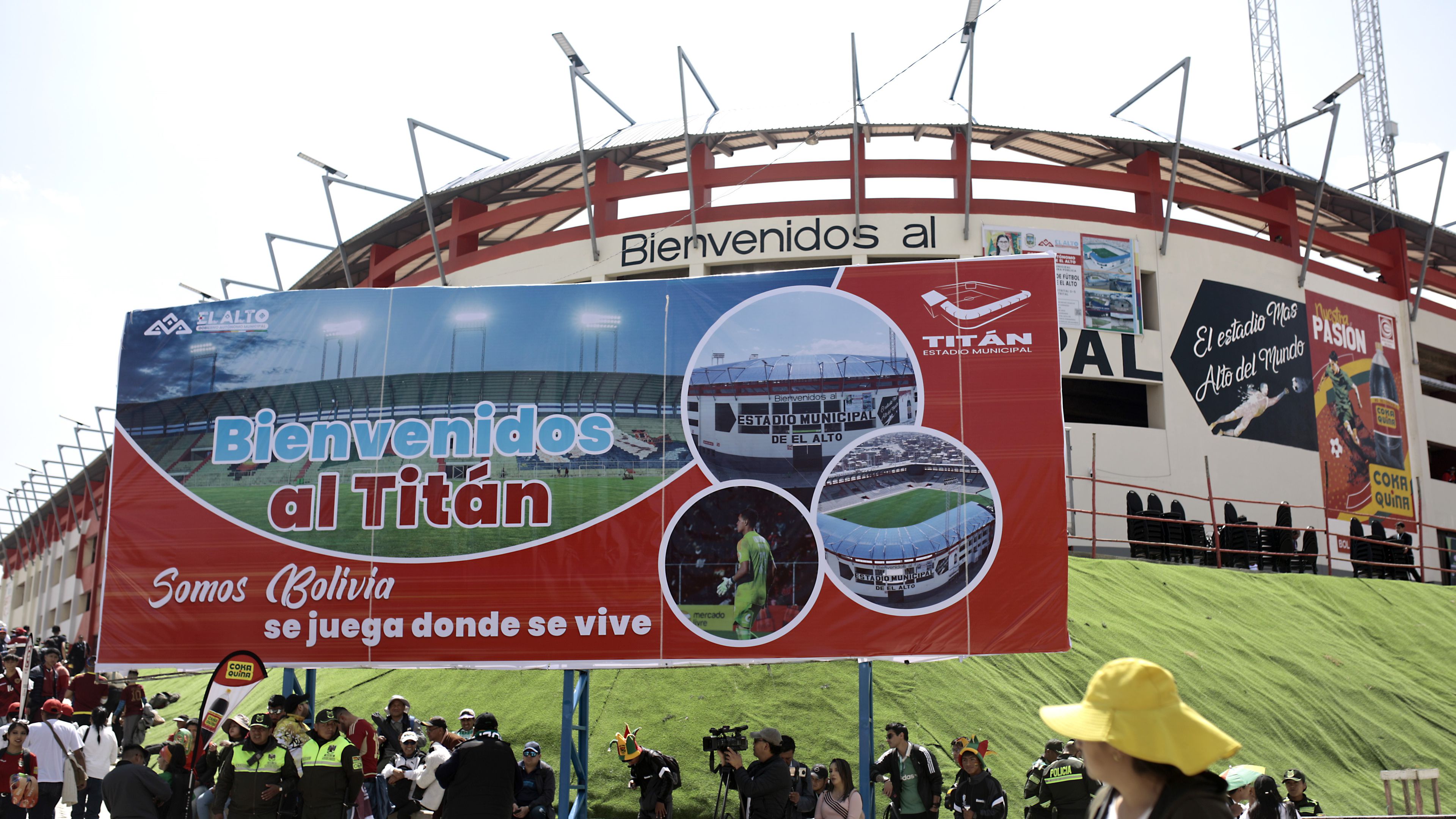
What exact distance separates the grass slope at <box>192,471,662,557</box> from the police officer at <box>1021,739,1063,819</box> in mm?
4228

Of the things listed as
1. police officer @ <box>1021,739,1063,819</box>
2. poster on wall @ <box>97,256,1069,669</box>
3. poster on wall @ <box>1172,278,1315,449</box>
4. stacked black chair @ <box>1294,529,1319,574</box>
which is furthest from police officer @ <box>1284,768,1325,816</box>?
poster on wall @ <box>1172,278,1315,449</box>

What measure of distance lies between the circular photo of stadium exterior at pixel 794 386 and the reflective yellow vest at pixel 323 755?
398 cm

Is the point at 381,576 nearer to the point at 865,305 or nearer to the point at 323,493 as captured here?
the point at 323,493

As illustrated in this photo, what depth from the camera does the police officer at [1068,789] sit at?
353 inches

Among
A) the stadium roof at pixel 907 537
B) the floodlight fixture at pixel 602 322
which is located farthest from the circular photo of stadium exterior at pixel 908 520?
the floodlight fixture at pixel 602 322

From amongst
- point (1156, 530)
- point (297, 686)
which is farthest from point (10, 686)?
point (1156, 530)

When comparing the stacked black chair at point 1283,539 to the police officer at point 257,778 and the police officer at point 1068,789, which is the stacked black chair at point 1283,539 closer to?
the police officer at point 1068,789

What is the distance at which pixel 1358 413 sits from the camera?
24797 mm

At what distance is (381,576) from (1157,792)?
934 cm

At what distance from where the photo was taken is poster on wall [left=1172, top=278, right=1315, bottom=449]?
22516 millimetres

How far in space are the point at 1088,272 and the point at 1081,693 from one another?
34.2 ft

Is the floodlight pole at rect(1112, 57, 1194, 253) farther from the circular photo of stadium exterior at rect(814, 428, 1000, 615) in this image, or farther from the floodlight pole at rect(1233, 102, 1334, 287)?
the circular photo of stadium exterior at rect(814, 428, 1000, 615)

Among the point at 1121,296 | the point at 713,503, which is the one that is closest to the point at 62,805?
the point at 713,503

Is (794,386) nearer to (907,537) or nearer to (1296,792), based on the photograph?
(907,537)
